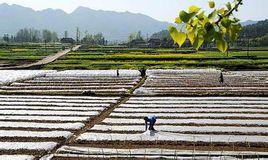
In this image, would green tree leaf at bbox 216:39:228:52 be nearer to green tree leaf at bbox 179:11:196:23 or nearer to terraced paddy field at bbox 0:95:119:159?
green tree leaf at bbox 179:11:196:23

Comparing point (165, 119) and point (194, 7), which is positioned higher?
point (194, 7)

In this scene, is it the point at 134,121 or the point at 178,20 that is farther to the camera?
the point at 134,121

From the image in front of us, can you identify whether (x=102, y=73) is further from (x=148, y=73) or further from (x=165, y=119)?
(x=165, y=119)

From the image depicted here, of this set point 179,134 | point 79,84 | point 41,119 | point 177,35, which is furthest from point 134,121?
point 79,84

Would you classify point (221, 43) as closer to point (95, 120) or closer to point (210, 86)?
point (95, 120)

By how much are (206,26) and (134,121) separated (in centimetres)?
1263

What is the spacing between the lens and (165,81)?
1118 inches

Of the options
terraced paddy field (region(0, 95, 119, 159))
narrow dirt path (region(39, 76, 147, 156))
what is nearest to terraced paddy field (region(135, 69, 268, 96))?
narrow dirt path (region(39, 76, 147, 156))

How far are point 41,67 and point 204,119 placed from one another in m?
29.5

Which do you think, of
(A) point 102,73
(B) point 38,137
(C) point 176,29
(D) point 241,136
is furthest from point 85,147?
(A) point 102,73

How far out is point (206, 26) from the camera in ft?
5.73

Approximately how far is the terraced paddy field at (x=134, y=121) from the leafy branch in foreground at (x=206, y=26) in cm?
814

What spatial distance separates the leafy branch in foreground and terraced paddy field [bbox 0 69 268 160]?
8141 millimetres

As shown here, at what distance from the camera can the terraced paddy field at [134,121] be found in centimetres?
1047
